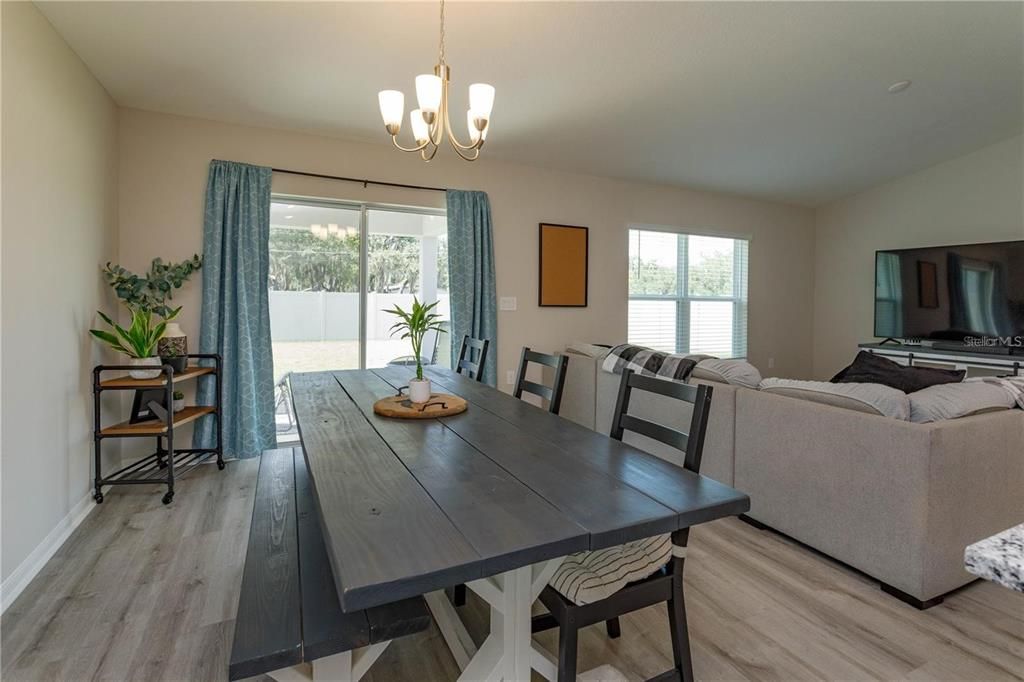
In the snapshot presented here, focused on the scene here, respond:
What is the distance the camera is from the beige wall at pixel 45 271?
200cm

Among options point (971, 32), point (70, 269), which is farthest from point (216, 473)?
point (971, 32)

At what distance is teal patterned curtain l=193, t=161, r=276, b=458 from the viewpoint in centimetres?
344

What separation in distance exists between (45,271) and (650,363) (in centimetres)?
316

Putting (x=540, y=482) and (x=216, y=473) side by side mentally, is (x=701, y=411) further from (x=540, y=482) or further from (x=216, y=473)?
(x=216, y=473)

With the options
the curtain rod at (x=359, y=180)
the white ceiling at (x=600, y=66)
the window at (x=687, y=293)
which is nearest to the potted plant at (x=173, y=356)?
the curtain rod at (x=359, y=180)

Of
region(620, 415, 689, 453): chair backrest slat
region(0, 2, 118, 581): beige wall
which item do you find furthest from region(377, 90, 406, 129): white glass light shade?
region(620, 415, 689, 453): chair backrest slat

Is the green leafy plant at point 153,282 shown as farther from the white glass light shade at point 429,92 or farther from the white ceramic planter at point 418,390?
the white glass light shade at point 429,92

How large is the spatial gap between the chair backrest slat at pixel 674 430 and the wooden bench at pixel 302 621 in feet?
2.74

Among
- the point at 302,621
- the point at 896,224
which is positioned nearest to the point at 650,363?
the point at 302,621

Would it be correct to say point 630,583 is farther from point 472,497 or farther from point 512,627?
point 472,497

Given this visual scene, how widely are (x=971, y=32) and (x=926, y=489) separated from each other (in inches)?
117

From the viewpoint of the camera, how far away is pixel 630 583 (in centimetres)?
133

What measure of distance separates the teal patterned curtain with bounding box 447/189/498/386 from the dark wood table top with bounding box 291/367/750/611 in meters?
2.45

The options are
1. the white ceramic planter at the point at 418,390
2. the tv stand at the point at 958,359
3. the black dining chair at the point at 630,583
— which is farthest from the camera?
the tv stand at the point at 958,359
